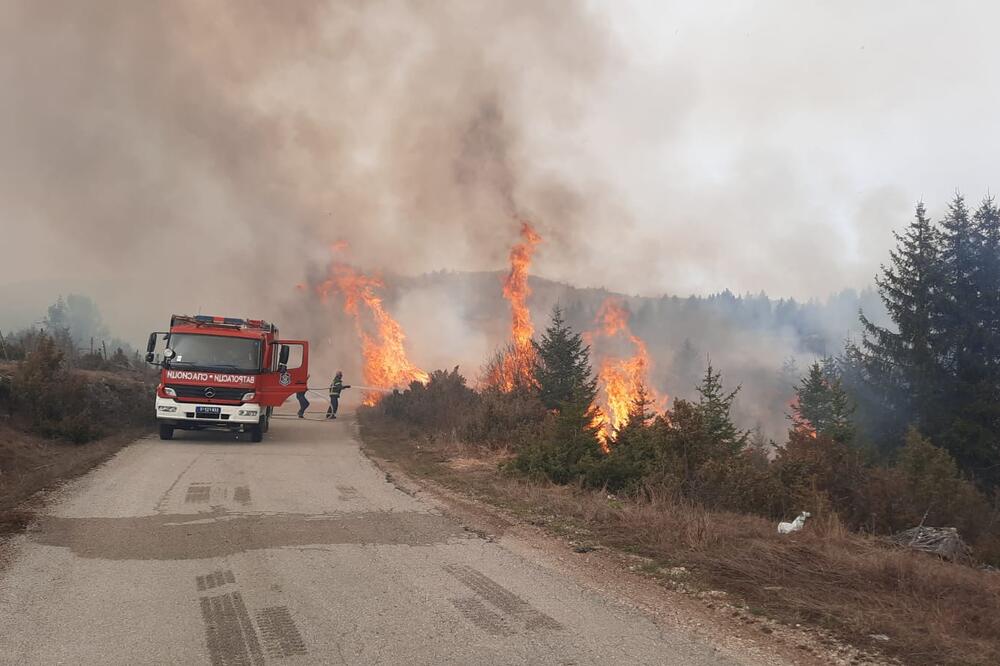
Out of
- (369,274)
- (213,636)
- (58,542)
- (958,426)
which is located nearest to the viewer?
(213,636)

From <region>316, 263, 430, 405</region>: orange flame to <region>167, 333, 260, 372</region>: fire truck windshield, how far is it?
15086 millimetres

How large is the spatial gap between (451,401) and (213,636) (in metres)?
14.4

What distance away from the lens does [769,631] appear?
4.42 metres

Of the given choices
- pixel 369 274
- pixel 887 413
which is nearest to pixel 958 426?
pixel 887 413

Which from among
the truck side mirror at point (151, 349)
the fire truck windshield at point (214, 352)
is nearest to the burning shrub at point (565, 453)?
the fire truck windshield at point (214, 352)

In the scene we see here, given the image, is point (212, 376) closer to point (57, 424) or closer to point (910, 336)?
point (57, 424)

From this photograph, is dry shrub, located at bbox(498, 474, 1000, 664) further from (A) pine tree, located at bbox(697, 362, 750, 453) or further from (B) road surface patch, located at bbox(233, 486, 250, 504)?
(B) road surface patch, located at bbox(233, 486, 250, 504)

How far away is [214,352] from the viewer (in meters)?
15.2

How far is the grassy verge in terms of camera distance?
168 inches

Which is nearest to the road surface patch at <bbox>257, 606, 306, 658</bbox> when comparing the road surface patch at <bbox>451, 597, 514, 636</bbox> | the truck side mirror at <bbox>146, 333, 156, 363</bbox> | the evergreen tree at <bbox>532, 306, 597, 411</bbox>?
the road surface patch at <bbox>451, 597, 514, 636</bbox>

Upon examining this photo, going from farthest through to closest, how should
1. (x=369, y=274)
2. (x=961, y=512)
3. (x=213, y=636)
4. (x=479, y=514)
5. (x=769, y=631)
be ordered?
(x=369, y=274)
(x=961, y=512)
(x=479, y=514)
(x=769, y=631)
(x=213, y=636)

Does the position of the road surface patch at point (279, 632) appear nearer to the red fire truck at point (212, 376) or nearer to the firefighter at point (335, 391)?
the red fire truck at point (212, 376)

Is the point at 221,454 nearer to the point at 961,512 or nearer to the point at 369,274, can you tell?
the point at 961,512

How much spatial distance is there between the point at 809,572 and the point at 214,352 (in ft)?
46.1
